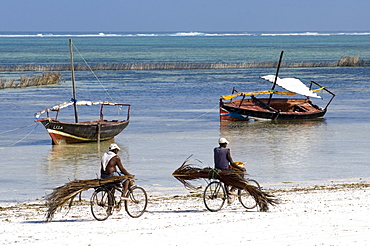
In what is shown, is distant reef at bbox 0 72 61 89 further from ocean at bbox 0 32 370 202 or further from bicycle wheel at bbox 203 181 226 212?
bicycle wheel at bbox 203 181 226 212

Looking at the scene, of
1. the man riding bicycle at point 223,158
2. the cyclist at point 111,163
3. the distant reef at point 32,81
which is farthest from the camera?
the distant reef at point 32,81

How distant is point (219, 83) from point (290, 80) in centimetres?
2158

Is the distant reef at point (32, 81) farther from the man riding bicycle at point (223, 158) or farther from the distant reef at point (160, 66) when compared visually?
the man riding bicycle at point (223, 158)

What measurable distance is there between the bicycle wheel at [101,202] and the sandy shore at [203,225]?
181mm

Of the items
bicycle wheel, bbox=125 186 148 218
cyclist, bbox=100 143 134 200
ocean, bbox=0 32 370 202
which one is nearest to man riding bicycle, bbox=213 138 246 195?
bicycle wheel, bbox=125 186 148 218

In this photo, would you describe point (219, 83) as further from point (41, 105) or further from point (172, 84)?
point (41, 105)

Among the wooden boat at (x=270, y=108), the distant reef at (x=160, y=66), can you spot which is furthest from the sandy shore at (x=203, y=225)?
the distant reef at (x=160, y=66)

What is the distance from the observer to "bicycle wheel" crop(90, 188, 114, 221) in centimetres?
1316

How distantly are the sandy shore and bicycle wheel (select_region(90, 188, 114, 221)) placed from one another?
181 millimetres

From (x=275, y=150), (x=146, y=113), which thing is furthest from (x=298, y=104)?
(x=275, y=150)

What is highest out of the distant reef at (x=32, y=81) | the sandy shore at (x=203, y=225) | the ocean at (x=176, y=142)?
the distant reef at (x=32, y=81)

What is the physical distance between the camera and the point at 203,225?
40.8 feet

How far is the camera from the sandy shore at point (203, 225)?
11.2 metres

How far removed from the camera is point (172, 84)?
63.5 m
